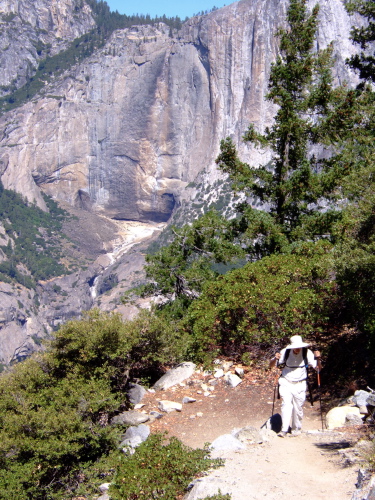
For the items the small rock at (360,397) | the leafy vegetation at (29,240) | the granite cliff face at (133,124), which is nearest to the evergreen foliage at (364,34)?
the small rock at (360,397)

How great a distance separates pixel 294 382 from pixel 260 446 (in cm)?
115

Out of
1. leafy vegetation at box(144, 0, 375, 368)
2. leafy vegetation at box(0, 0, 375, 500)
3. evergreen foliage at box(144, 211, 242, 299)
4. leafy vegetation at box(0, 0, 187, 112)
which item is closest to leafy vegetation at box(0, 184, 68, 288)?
leafy vegetation at box(0, 0, 187, 112)

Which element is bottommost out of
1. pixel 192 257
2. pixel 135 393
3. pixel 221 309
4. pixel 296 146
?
pixel 135 393

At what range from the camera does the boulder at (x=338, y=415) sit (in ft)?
30.1

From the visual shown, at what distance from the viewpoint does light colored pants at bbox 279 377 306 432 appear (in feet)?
28.2

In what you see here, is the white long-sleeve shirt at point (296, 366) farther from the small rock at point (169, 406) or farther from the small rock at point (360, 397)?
the small rock at point (169, 406)

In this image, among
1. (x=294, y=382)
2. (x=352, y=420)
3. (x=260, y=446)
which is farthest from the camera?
(x=352, y=420)

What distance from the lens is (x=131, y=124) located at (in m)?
144

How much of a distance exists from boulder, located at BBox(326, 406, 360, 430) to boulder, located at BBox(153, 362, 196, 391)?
12.2 feet

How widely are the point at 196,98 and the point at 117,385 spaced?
439ft

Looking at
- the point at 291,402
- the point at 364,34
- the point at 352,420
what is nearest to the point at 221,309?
the point at 291,402

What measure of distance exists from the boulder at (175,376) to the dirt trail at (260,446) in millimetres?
219

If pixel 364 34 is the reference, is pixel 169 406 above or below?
below

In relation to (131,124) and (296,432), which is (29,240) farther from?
(296,432)
